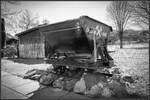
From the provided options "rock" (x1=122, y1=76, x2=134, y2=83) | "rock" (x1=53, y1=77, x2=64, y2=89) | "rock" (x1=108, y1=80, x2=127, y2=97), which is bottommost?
"rock" (x1=53, y1=77, x2=64, y2=89)

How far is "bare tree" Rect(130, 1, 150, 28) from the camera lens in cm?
741

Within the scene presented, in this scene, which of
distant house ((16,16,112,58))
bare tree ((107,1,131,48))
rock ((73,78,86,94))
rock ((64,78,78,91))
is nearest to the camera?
distant house ((16,16,112,58))

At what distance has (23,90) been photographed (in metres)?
2.90

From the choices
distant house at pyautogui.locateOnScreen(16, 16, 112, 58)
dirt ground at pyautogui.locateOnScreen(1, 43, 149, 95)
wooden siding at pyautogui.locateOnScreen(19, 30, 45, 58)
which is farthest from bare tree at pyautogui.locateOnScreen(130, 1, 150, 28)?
wooden siding at pyautogui.locateOnScreen(19, 30, 45, 58)

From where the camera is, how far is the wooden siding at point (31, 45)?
373 inches

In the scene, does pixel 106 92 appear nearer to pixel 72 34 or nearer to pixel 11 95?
pixel 72 34

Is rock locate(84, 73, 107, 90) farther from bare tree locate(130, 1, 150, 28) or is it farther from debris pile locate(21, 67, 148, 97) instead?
bare tree locate(130, 1, 150, 28)

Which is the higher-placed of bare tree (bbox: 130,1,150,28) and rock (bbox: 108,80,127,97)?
bare tree (bbox: 130,1,150,28)

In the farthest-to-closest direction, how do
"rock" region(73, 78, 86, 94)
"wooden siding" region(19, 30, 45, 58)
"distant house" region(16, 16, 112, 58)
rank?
1. "wooden siding" region(19, 30, 45, 58)
2. "rock" region(73, 78, 86, 94)
3. "distant house" region(16, 16, 112, 58)

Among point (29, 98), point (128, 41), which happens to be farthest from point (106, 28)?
point (128, 41)

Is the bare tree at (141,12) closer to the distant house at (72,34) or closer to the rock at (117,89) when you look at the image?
the distant house at (72,34)

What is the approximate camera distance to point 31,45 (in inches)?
409

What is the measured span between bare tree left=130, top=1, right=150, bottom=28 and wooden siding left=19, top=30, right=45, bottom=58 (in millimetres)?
9165

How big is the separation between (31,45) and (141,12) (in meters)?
11.3
